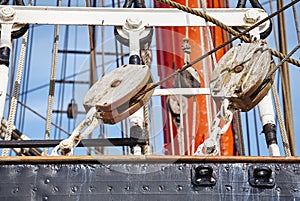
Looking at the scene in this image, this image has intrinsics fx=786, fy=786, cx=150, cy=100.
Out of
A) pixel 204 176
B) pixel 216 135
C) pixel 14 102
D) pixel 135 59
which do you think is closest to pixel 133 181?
pixel 204 176

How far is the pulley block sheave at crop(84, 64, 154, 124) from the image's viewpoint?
343cm

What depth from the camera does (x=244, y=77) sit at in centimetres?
351

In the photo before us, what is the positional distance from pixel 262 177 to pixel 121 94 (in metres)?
0.71

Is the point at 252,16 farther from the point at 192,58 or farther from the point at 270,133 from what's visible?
the point at 192,58

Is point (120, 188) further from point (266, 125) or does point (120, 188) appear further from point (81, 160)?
point (266, 125)

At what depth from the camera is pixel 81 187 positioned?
3.33m

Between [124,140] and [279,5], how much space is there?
3582 mm

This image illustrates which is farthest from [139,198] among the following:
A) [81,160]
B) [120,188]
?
[81,160]

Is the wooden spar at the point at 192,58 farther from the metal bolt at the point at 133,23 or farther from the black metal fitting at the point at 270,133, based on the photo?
the black metal fitting at the point at 270,133

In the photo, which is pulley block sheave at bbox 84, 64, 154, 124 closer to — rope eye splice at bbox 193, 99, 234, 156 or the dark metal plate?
the dark metal plate

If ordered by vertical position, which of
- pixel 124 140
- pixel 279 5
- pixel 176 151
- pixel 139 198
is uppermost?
pixel 279 5

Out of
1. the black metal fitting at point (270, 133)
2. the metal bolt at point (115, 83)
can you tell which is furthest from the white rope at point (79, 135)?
the black metal fitting at point (270, 133)

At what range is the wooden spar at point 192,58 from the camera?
616 cm

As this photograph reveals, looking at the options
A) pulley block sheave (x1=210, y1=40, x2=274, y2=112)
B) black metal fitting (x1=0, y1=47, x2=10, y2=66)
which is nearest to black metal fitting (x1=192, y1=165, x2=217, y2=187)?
pulley block sheave (x1=210, y1=40, x2=274, y2=112)
